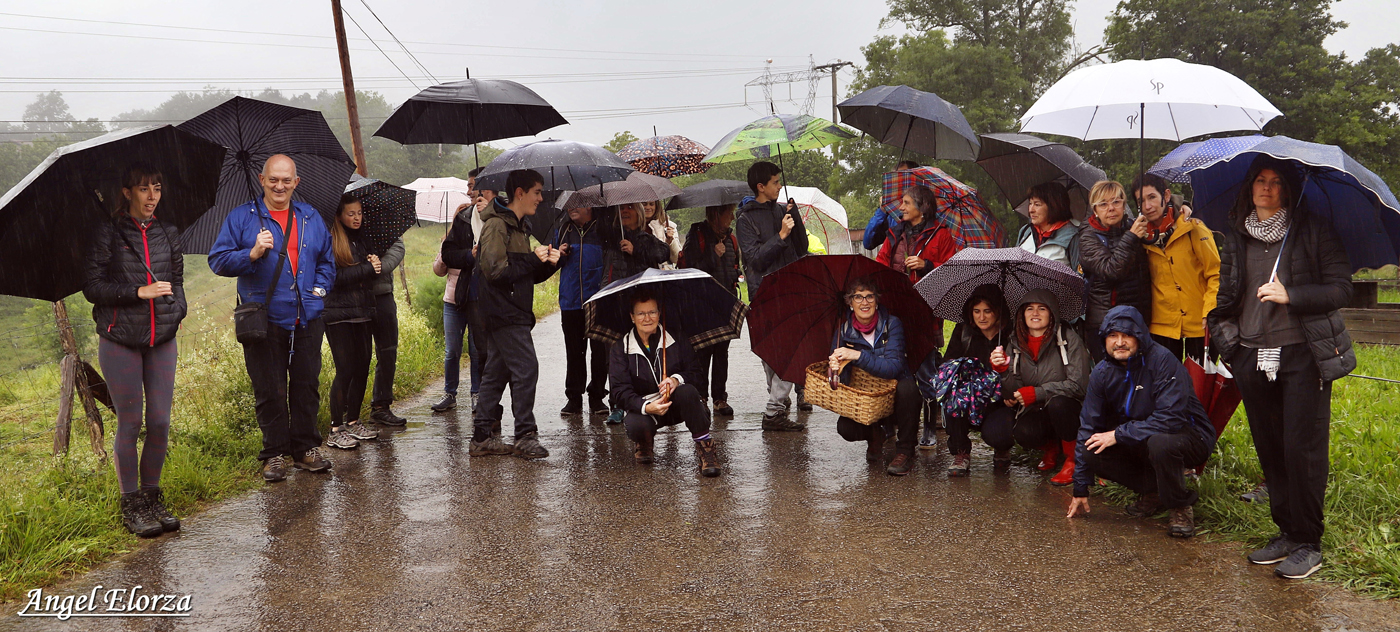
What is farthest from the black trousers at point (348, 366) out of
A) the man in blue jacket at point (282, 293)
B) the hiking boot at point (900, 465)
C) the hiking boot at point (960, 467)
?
the hiking boot at point (960, 467)

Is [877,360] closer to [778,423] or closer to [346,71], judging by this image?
[778,423]

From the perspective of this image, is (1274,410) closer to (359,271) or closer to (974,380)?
(974,380)

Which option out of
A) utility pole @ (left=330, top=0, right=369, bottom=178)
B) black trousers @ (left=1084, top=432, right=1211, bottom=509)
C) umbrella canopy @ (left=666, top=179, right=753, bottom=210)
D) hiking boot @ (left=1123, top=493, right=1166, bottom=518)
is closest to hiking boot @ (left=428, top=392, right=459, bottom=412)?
umbrella canopy @ (left=666, top=179, right=753, bottom=210)

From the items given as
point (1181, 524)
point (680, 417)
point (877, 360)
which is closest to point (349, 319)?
point (680, 417)

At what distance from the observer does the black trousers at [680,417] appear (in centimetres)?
595

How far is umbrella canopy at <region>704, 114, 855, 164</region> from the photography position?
7.42 metres

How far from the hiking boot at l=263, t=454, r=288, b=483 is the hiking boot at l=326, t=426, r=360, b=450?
0.75m

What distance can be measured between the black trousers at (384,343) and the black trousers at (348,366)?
28 cm

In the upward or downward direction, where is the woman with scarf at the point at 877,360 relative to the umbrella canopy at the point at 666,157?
downward

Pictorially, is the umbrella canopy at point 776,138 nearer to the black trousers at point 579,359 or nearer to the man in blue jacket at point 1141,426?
the black trousers at point 579,359

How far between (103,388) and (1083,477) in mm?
5967

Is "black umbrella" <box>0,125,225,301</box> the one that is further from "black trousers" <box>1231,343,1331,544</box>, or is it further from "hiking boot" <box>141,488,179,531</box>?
"black trousers" <box>1231,343,1331,544</box>

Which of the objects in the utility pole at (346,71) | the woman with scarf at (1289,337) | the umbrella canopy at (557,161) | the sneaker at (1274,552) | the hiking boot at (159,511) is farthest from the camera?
the utility pole at (346,71)

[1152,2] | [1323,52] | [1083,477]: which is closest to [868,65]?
[1152,2]
